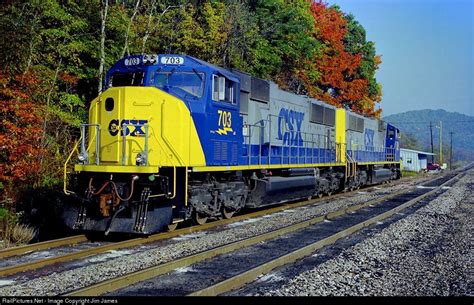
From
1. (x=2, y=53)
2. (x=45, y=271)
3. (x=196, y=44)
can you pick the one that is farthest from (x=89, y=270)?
(x=196, y=44)

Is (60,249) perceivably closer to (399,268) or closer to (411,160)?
(399,268)

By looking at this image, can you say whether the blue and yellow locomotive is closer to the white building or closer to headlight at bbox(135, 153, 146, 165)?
headlight at bbox(135, 153, 146, 165)

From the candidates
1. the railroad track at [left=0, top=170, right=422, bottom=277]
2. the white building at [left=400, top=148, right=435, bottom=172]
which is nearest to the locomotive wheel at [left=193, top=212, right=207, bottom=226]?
the railroad track at [left=0, top=170, right=422, bottom=277]

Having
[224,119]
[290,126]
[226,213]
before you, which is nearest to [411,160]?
[290,126]

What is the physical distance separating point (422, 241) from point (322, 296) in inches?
187

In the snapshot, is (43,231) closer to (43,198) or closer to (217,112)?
(43,198)

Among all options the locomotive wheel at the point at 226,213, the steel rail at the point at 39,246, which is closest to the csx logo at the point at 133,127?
the steel rail at the point at 39,246

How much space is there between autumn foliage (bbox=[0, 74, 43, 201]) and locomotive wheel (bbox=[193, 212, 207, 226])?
4.84 metres

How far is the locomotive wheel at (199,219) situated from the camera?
36.6 feet

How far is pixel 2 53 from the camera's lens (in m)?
12.5

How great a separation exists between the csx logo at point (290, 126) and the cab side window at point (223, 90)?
13.2 feet

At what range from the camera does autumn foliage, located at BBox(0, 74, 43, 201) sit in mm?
12383

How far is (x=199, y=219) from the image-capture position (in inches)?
444

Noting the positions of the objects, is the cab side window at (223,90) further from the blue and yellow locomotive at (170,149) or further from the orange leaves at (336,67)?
the orange leaves at (336,67)
